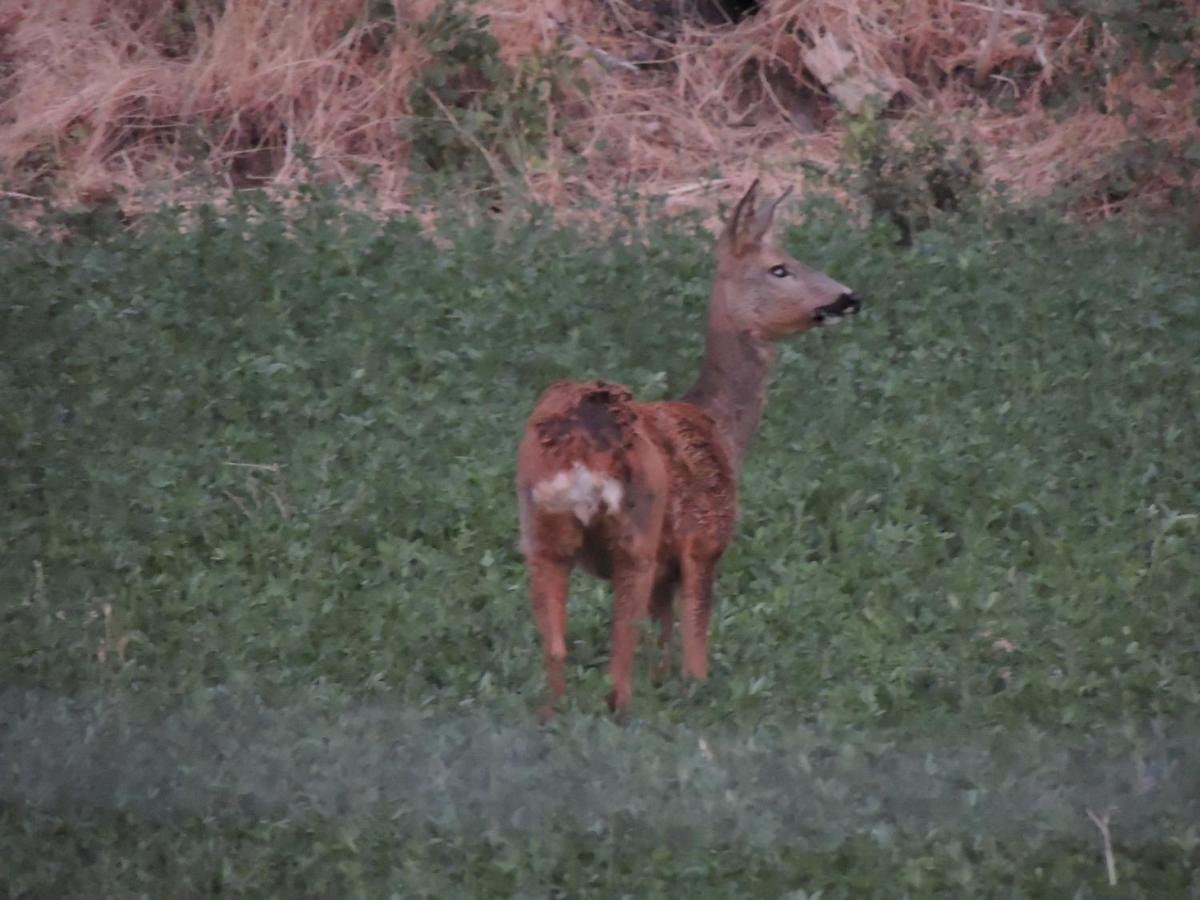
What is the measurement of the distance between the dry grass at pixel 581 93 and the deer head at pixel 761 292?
173 inches

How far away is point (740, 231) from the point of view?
8062 millimetres

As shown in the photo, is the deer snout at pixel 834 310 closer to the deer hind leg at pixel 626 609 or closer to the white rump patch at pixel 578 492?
the deer hind leg at pixel 626 609

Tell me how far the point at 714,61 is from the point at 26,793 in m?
9.84

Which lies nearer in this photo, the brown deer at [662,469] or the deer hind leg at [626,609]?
the brown deer at [662,469]

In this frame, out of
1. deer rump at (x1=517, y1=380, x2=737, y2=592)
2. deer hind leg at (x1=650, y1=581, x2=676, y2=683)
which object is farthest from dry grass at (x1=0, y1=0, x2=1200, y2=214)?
deer rump at (x1=517, y1=380, x2=737, y2=592)

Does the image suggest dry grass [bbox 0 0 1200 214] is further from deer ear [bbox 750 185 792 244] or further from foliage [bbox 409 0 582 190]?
deer ear [bbox 750 185 792 244]

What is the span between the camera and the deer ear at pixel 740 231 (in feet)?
26.3

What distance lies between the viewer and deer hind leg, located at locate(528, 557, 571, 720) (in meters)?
6.28

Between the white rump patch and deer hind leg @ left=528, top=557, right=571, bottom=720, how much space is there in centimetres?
20

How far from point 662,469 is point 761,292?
1699 mm

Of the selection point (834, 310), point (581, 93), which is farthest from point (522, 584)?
point (581, 93)

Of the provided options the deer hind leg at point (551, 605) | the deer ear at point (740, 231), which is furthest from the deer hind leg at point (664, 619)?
the deer ear at point (740, 231)

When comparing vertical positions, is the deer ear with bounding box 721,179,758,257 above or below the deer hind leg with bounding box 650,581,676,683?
above

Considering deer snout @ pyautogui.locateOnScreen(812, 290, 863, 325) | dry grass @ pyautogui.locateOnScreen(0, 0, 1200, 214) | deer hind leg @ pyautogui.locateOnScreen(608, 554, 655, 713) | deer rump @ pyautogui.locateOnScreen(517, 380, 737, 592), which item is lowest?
dry grass @ pyautogui.locateOnScreen(0, 0, 1200, 214)
